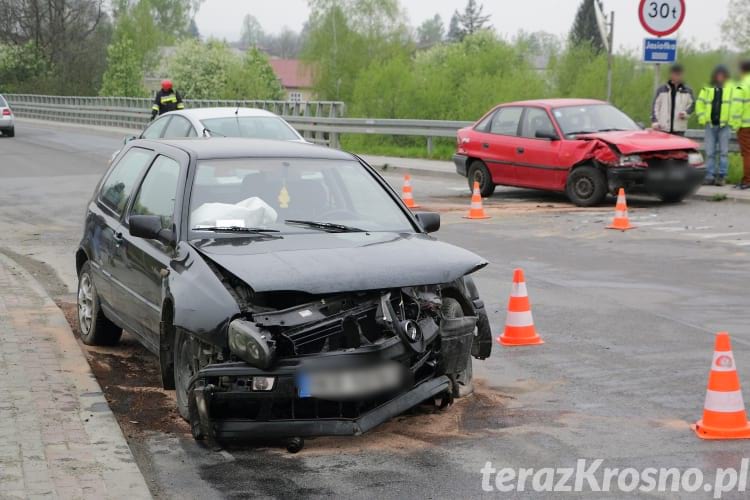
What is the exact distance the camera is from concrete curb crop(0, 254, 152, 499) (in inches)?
204

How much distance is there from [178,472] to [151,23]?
120 metres

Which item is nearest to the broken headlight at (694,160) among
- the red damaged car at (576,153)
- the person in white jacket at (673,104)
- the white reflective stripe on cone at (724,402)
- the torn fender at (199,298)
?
the red damaged car at (576,153)

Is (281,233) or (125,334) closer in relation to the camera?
(281,233)

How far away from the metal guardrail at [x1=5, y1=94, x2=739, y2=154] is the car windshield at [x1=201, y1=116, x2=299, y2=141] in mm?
7371

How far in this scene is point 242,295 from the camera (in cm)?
578

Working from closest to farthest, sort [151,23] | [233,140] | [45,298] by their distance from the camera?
[233,140], [45,298], [151,23]

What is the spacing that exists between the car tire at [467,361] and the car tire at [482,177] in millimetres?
12252

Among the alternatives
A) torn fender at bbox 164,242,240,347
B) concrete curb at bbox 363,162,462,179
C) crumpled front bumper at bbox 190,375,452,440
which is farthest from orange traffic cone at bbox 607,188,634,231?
crumpled front bumper at bbox 190,375,452,440

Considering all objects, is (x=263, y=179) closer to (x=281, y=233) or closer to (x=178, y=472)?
(x=281, y=233)

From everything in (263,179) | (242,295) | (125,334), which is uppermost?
(263,179)

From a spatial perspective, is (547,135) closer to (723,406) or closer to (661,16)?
(661,16)

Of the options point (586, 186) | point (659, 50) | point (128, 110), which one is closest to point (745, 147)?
point (659, 50)

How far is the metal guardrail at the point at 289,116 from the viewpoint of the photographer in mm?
27234

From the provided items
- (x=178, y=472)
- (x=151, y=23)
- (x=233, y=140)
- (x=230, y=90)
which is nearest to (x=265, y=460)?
(x=178, y=472)
